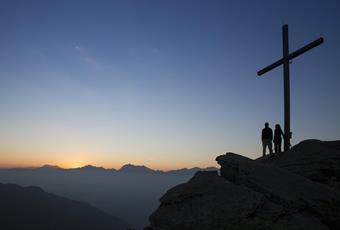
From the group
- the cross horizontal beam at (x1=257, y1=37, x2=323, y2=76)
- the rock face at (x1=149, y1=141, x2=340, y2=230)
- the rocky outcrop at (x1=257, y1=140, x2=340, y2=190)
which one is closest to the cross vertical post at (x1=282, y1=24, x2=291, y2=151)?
the cross horizontal beam at (x1=257, y1=37, x2=323, y2=76)

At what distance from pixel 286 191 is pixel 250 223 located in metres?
2.36

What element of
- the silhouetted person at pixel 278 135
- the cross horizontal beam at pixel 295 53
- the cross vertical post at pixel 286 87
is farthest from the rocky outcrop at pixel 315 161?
the cross horizontal beam at pixel 295 53

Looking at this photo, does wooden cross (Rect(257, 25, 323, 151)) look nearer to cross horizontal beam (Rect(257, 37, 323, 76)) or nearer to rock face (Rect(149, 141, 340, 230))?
cross horizontal beam (Rect(257, 37, 323, 76))

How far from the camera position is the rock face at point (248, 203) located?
9648mm

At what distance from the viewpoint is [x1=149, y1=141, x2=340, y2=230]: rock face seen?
31.7 feet

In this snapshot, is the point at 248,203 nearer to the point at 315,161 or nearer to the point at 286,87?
the point at 315,161

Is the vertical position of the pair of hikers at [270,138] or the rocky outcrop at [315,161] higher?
the pair of hikers at [270,138]

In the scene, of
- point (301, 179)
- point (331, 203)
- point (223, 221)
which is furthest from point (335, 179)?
point (223, 221)

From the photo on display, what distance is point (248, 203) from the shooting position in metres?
10.1

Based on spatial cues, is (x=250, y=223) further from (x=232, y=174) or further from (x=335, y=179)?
(x=335, y=179)

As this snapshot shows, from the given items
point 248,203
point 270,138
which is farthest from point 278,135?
point 248,203

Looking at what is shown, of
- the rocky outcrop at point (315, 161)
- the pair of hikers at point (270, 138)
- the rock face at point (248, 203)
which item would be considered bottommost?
→ the rock face at point (248, 203)

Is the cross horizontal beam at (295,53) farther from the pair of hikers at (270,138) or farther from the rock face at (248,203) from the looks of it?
the rock face at (248,203)

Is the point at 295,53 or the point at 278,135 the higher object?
the point at 295,53
